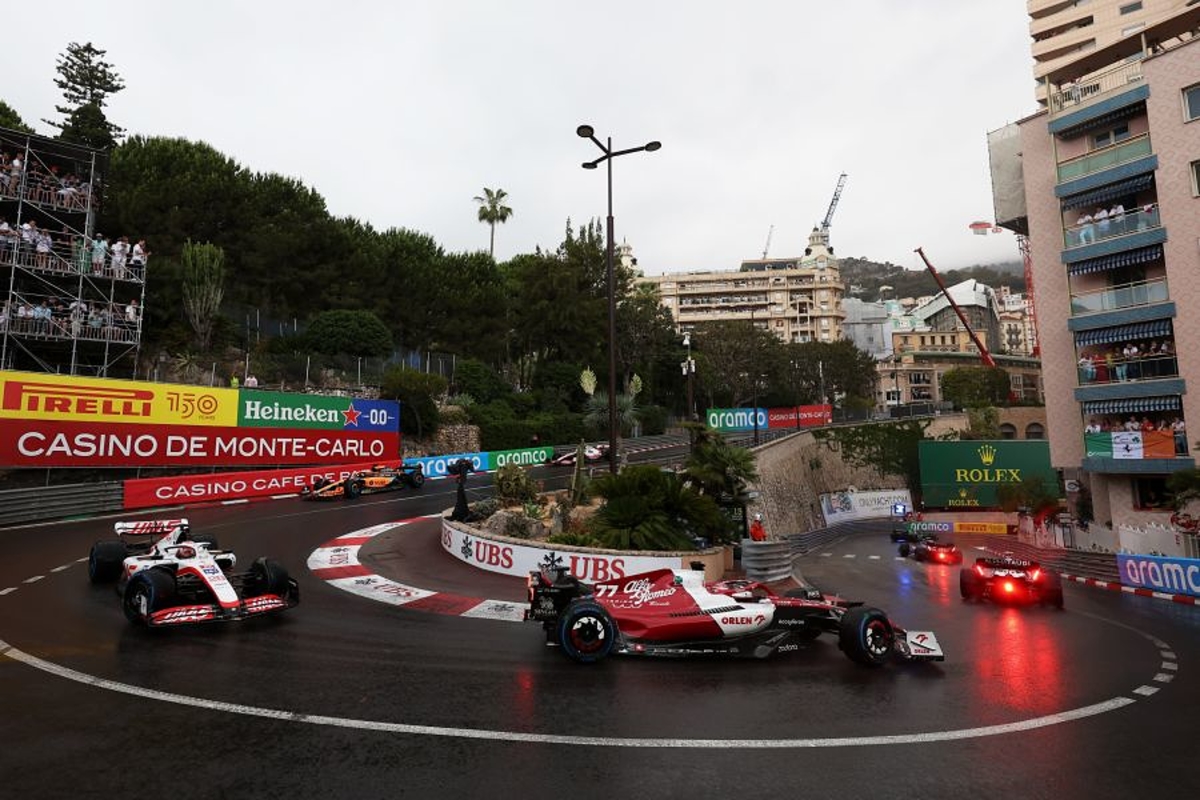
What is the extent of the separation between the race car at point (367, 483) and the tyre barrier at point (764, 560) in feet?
56.3

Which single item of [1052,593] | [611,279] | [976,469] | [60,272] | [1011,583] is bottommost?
[1052,593]

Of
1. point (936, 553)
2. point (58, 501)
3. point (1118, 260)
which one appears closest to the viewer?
point (58, 501)

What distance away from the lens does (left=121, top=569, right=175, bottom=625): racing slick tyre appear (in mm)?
8789

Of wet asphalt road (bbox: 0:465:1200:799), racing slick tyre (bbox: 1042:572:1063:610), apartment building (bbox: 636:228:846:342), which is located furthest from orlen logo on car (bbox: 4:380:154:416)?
apartment building (bbox: 636:228:846:342)

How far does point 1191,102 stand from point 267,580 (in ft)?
111

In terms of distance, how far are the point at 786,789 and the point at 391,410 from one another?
31.6 m

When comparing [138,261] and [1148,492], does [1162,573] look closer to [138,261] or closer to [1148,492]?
[1148,492]

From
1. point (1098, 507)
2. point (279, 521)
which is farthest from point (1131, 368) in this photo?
point (279, 521)

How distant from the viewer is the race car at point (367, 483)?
80.5ft

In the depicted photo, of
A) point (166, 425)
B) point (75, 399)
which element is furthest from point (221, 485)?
point (75, 399)

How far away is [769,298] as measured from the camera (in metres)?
137

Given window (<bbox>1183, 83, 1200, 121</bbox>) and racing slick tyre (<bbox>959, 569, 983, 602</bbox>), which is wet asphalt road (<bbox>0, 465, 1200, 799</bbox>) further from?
window (<bbox>1183, 83, 1200, 121</bbox>)

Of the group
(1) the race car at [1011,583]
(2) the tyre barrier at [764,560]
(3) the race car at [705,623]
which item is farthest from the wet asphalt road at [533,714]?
(2) the tyre barrier at [764,560]

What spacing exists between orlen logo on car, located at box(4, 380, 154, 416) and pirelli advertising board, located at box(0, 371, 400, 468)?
0.09ft
